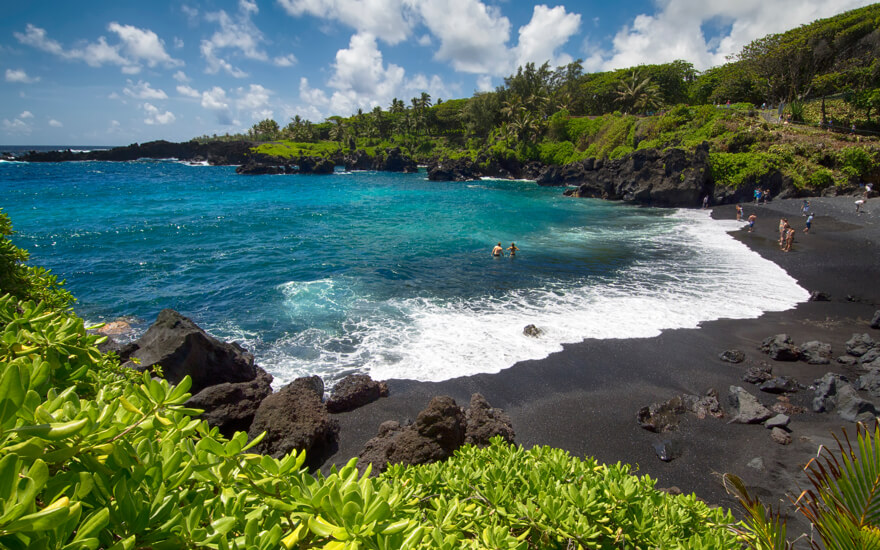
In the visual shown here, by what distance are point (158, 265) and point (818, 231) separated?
44.4 metres

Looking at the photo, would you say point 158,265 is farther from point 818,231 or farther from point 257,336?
point 818,231

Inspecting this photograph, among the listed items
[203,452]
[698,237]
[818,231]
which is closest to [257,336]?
[203,452]

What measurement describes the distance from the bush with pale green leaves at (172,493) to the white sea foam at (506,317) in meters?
9.34

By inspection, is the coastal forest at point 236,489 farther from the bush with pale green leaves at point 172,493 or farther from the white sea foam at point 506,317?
the white sea foam at point 506,317

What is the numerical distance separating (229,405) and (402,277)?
12804 mm

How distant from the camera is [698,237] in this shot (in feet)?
95.9

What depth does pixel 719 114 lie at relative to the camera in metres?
50.3

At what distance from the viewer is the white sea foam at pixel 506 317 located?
13.2 metres

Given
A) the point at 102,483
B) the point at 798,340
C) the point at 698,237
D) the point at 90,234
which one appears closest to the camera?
the point at 102,483

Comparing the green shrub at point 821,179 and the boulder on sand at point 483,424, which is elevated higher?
the green shrub at point 821,179

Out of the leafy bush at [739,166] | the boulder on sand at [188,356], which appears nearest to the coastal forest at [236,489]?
the boulder on sand at [188,356]

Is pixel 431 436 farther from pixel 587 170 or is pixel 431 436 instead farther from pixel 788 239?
pixel 587 170

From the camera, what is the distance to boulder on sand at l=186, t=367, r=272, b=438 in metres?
9.58

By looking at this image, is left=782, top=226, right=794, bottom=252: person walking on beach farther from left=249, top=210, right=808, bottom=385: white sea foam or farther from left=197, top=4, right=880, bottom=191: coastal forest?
left=197, top=4, right=880, bottom=191: coastal forest
